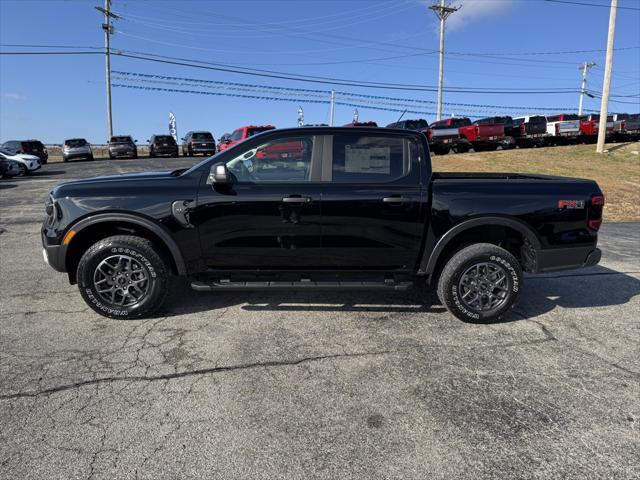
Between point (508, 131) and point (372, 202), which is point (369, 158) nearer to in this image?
point (372, 202)

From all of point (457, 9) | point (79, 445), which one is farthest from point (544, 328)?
point (457, 9)

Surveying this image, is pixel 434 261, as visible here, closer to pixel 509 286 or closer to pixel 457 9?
pixel 509 286

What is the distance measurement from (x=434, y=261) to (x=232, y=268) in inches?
75.3

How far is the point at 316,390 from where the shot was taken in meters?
2.97

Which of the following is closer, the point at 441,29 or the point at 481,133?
the point at 481,133

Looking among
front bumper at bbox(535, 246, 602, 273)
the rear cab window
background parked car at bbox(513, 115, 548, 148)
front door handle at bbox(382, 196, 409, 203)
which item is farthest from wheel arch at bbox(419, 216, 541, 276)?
background parked car at bbox(513, 115, 548, 148)

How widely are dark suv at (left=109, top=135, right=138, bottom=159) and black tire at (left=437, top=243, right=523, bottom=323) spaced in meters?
31.1

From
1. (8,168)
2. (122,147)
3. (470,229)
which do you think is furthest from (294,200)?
(122,147)

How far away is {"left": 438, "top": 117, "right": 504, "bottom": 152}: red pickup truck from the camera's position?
2420cm

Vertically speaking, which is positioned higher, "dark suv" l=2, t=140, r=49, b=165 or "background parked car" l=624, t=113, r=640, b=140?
"background parked car" l=624, t=113, r=640, b=140

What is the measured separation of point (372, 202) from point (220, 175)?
137cm

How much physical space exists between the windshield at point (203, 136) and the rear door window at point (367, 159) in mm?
28524

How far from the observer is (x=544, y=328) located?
4.06m

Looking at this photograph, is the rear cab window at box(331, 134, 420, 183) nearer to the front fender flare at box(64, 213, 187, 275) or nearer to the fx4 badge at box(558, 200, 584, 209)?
the fx4 badge at box(558, 200, 584, 209)
